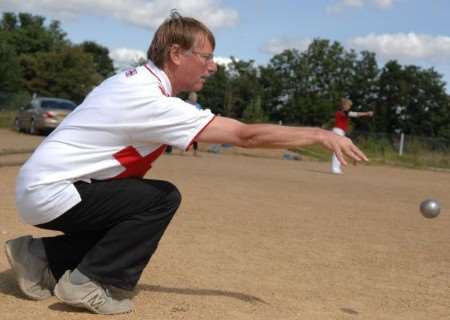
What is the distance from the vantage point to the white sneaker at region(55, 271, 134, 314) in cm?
414

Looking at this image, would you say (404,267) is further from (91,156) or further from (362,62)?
(362,62)

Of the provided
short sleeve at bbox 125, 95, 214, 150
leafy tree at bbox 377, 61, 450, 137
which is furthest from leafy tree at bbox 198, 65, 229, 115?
short sleeve at bbox 125, 95, 214, 150

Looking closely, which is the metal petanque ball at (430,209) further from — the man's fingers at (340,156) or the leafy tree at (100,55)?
the leafy tree at (100,55)

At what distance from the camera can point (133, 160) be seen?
4184mm

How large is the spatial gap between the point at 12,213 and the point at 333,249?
11.0 ft

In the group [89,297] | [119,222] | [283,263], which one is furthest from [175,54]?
[283,263]

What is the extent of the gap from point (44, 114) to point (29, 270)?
24.9m

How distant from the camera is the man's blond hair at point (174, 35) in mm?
4176

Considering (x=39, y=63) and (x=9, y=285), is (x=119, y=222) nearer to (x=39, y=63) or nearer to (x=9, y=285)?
(x=9, y=285)

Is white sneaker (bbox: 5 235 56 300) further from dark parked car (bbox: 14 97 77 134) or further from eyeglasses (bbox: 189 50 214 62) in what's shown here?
dark parked car (bbox: 14 97 77 134)

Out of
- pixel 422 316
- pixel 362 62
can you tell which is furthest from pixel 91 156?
pixel 362 62

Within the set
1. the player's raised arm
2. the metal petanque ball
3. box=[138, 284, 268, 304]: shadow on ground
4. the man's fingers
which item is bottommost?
box=[138, 284, 268, 304]: shadow on ground

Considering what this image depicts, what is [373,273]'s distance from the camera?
5.64 m

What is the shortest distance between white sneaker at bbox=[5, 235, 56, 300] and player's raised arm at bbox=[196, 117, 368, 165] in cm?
141
